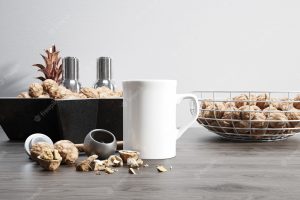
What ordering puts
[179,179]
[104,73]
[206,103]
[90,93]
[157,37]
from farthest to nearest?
[157,37], [104,73], [206,103], [90,93], [179,179]

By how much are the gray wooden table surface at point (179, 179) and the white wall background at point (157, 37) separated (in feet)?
2.81

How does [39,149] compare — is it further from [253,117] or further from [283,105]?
[283,105]

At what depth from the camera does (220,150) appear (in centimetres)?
86

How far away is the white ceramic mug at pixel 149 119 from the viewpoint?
723mm

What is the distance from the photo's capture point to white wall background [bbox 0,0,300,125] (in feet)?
5.31

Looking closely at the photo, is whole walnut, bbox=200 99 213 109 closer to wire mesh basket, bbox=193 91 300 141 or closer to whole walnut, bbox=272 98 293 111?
wire mesh basket, bbox=193 91 300 141

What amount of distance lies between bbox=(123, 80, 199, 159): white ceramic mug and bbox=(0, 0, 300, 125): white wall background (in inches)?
35.5

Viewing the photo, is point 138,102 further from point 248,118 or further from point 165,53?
point 165,53

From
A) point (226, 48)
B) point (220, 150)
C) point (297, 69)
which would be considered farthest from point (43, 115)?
point (297, 69)

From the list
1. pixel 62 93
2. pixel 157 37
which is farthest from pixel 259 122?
pixel 157 37

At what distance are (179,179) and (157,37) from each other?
3.71 ft

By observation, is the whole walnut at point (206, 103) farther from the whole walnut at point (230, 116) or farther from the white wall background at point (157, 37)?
the white wall background at point (157, 37)

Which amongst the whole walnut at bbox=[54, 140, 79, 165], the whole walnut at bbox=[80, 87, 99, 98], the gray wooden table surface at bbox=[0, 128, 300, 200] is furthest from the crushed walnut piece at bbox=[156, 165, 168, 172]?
the whole walnut at bbox=[80, 87, 99, 98]

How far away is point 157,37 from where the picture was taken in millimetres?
1628
